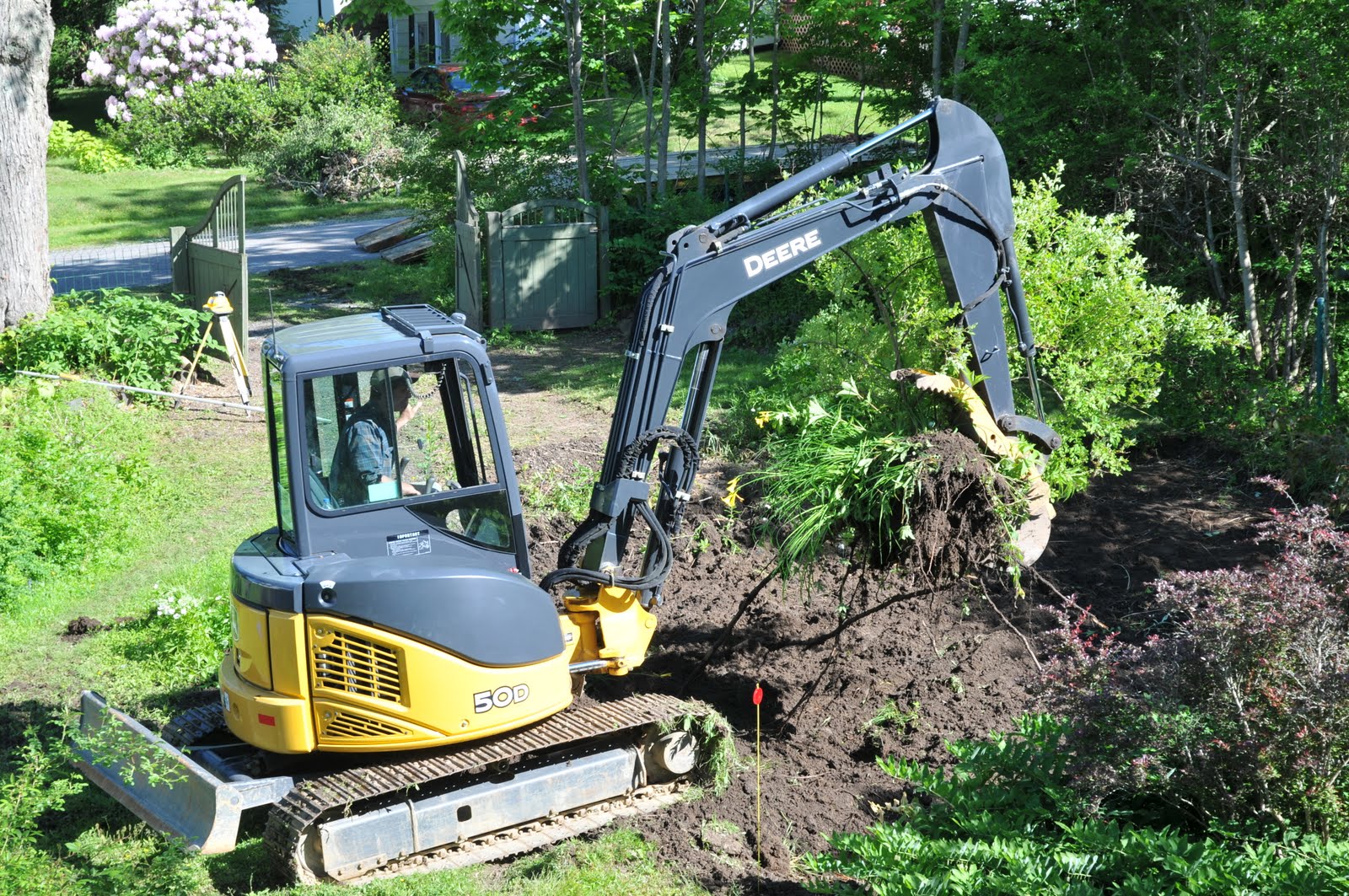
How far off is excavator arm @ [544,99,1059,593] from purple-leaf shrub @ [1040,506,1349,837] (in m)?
1.95

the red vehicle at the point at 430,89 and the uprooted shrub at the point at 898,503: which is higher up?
the red vehicle at the point at 430,89

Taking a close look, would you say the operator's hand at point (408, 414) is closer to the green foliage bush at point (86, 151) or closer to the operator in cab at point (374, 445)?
the operator in cab at point (374, 445)

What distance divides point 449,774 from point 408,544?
1125 mm

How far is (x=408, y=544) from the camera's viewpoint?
550cm

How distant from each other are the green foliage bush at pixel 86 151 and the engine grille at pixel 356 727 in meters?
23.1

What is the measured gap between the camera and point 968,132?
6.51m

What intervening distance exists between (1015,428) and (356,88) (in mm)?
22611

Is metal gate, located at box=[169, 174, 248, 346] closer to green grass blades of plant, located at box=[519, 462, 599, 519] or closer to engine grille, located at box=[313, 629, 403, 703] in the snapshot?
green grass blades of plant, located at box=[519, 462, 599, 519]

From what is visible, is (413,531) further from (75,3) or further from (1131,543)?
(75,3)

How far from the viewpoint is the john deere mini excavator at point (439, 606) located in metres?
5.36

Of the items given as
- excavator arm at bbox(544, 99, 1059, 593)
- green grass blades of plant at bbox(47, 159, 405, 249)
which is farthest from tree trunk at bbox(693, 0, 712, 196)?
excavator arm at bbox(544, 99, 1059, 593)

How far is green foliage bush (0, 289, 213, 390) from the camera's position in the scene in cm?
1216

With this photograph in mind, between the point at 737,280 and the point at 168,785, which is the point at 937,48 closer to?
the point at 737,280

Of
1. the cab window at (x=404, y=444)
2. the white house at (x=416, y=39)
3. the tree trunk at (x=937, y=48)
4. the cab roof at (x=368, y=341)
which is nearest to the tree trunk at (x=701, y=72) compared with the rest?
the tree trunk at (x=937, y=48)
